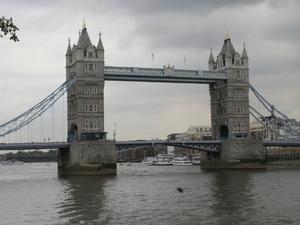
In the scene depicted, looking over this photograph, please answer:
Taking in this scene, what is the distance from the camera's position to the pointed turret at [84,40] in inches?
3556

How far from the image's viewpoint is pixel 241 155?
97562mm

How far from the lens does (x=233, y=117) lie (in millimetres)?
101125

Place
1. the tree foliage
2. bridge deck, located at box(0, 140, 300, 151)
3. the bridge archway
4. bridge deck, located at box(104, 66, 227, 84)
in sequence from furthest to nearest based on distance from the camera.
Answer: the bridge archway → bridge deck, located at box(104, 66, 227, 84) → bridge deck, located at box(0, 140, 300, 151) → the tree foliage

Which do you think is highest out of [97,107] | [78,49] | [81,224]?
[78,49]

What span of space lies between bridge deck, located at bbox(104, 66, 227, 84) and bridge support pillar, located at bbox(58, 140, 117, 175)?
1109cm

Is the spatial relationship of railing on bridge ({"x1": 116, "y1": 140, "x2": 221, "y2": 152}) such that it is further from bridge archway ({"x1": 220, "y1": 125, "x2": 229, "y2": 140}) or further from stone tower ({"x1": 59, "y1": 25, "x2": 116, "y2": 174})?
bridge archway ({"x1": 220, "y1": 125, "x2": 229, "y2": 140})

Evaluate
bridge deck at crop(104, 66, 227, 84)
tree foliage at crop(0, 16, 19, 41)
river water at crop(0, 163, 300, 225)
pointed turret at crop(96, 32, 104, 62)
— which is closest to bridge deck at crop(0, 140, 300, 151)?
bridge deck at crop(104, 66, 227, 84)

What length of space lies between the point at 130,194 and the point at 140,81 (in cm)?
4757

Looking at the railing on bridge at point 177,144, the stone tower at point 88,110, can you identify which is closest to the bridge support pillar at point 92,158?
the stone tower at point 88,110

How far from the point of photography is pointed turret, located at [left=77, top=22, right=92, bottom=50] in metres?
90.3

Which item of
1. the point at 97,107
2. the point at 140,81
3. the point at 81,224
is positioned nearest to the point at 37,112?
the point at 97,107

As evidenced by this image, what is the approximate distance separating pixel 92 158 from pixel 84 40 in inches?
756

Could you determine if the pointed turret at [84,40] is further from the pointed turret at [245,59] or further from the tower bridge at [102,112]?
the pointed turret at [245,59]

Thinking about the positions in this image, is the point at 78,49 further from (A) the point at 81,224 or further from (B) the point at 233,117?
(A) the point at 81,224
